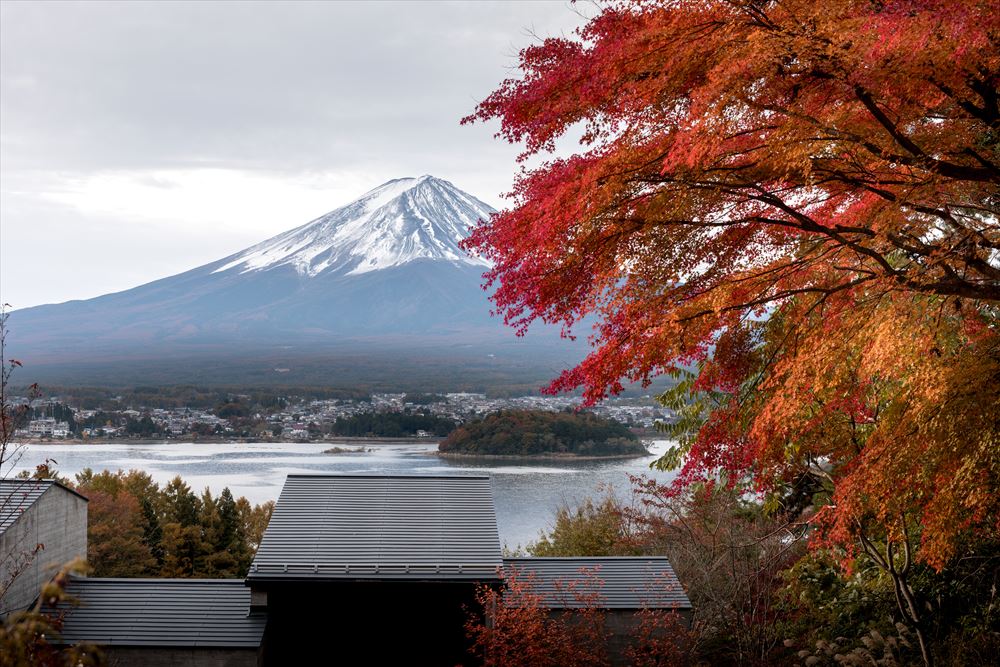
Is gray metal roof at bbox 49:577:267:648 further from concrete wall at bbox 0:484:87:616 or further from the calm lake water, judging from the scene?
the calm lake water

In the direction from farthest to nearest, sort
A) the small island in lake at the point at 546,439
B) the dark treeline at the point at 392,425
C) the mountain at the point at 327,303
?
the mountain at the point at 327,303 → the dark treeline at the point at 392,425 → the small island in lake at the point at 546,439

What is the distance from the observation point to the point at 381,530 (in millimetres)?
12039

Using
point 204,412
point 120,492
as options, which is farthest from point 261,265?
point 120,492

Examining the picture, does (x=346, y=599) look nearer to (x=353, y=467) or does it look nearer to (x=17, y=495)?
(x=17, y=495)

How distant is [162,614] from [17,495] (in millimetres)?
3758

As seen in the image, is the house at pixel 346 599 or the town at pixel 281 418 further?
the town at pixel 281 418

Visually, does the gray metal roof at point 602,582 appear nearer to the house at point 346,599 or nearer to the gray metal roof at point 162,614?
the house at point 346,599

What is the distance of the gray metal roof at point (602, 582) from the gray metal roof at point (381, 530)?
2.39 feet

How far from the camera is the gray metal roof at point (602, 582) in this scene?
11.9m

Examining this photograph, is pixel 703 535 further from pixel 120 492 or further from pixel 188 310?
pixel 188 310

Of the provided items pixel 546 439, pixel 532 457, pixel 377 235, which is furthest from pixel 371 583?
pixel 377 235

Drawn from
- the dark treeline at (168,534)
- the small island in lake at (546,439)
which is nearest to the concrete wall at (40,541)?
the dark treeline at (168,534)

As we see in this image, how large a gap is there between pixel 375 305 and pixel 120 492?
151661 mm

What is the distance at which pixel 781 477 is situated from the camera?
1080 centimetres
